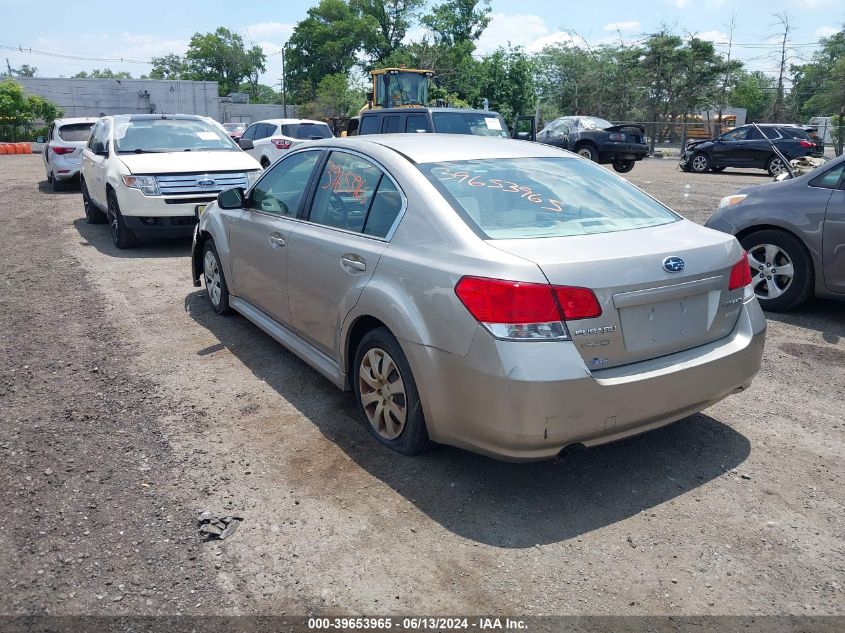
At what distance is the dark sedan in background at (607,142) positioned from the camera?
21938 millimetres

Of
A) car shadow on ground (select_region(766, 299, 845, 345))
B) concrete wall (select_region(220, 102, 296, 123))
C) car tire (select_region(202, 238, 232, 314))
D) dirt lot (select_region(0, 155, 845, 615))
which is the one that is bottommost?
dirt lot (select_region(0, 155, 845, 615))

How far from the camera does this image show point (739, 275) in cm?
368

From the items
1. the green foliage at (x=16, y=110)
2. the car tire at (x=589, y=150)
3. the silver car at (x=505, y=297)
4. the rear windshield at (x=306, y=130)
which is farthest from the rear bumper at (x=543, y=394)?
the green foliage at (x=16, y=110)

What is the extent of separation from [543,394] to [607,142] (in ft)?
67.0

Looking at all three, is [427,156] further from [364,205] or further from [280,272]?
[280,272]

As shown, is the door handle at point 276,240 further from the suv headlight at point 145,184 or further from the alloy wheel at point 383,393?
the suv headlight at point 145,184

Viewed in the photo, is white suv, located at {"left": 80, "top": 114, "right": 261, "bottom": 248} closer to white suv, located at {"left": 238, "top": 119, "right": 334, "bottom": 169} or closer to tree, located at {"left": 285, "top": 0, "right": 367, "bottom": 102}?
white suv, located at {"left": 238, "top": 119, "right": 334, "bottom": 169}

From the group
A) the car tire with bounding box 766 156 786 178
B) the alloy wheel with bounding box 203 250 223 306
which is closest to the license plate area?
the alloy wheel with bounding box 203 250 223 306

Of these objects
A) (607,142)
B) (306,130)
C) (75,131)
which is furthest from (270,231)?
(607,142)

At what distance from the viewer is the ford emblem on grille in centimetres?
327

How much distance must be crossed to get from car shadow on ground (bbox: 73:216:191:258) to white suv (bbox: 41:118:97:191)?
5.81 metres

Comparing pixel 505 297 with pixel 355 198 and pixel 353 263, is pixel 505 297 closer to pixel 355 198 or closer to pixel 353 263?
pixel 353 263

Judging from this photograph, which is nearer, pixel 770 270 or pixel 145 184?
pixel 770 270

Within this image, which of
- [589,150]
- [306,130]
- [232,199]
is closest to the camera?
[232,199]
